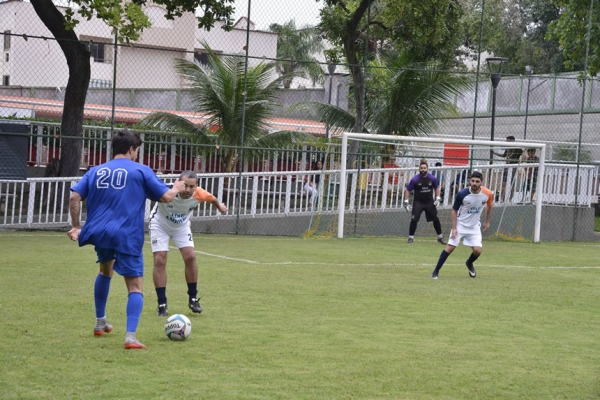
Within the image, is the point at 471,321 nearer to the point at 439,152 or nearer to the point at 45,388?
the point at 45,388

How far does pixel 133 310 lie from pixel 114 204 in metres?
0.84

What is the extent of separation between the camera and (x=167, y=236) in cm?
905

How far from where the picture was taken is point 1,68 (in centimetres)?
2908

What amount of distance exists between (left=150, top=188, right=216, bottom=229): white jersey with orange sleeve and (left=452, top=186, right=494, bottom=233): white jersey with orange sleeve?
199 inches

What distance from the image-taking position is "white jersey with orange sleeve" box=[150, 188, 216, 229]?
352 inches

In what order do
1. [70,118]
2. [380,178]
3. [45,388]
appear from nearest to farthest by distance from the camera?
[45,388]
[70,118]
[380,178]

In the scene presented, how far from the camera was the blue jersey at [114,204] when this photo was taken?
6.84 metres

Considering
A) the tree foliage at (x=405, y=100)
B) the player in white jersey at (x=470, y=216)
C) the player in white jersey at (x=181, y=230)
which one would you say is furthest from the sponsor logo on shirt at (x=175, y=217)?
the tree foliage at (x=405, y=100)

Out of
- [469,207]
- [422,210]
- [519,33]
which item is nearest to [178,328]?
[469,207]

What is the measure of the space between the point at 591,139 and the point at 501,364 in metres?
25.9

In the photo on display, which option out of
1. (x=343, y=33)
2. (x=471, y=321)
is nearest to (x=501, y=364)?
(x=471, y=321)

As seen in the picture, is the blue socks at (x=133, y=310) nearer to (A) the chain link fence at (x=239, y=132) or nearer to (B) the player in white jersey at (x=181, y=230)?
(B) the player in white jersey at (x=181, y=230)

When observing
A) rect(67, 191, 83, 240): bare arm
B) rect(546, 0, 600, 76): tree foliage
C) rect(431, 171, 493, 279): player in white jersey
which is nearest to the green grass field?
rect(431, 171, 493, 279): player in white jersey

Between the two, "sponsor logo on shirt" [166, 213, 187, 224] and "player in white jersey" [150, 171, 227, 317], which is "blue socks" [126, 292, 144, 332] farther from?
"sponsor logo on shirt" [166, 213, 187, 224]
